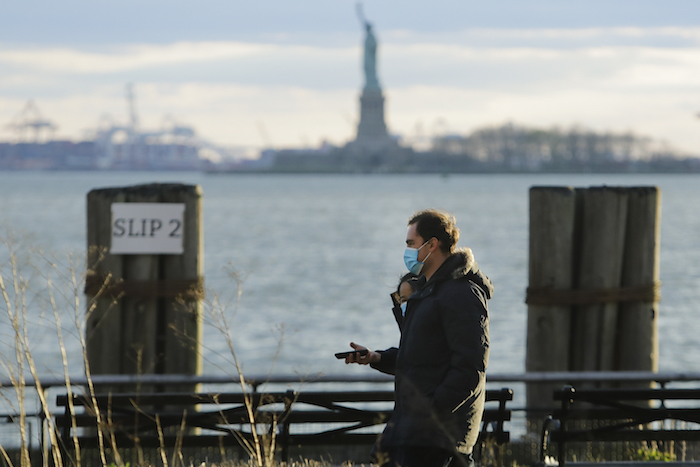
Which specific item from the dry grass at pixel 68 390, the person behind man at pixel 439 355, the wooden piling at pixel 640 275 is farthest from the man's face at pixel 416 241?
the wooden piling at pixel 640 275

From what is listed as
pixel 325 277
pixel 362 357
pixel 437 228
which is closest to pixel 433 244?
pixel 437 228

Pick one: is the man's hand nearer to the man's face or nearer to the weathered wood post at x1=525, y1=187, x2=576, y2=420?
the man's face

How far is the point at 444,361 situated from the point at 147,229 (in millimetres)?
3224

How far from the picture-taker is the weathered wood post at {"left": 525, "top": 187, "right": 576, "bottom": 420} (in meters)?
6.46

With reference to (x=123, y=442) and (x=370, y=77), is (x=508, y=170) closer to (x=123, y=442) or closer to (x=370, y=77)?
(x=370, y=77)

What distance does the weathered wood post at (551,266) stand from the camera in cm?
646

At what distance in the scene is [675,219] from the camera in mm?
70312

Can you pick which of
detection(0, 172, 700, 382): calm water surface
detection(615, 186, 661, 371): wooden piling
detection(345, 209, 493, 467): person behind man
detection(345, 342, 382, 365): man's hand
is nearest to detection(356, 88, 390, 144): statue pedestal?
detection(0, 172, 700, 382): calm water surface

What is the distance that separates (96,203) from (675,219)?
228 feet

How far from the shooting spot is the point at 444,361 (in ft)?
11.9

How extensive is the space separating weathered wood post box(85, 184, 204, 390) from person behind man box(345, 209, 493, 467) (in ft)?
9.10

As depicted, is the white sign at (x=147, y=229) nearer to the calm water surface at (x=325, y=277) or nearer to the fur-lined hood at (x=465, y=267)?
the calm water surface at (x=325, y=277)

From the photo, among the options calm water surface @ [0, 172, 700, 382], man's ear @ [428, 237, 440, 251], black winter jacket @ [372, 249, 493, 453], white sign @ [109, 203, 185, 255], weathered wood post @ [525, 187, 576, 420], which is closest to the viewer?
black winter jacket @ [372, 249, 493, 453]

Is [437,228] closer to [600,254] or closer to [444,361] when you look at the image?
[444,361]
